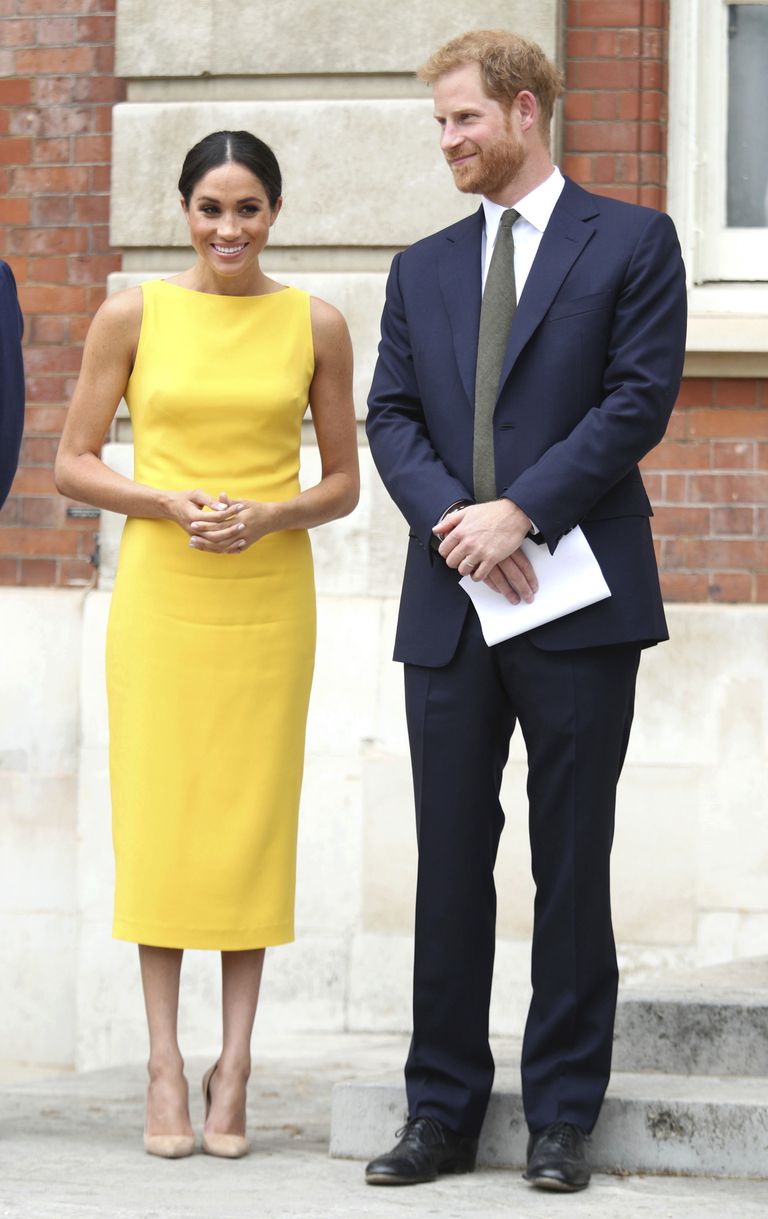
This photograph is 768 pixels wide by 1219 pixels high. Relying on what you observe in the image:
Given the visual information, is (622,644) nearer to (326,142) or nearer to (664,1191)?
(664,1191)

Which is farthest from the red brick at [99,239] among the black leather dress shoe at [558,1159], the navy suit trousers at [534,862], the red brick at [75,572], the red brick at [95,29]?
the black leather dress shoe at [558,1159]

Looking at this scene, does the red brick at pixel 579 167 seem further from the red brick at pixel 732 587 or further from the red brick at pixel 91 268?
the red brick at pixel 91 268

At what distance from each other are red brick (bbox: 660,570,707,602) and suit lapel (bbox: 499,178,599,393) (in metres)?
2.15

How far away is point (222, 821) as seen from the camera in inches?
140

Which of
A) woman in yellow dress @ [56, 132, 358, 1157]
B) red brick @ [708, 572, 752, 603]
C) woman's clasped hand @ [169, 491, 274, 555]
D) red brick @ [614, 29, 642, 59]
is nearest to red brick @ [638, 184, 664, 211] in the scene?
red brick @ [614, 29, 642, 59]

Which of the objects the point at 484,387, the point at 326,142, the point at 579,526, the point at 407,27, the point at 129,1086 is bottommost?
the point at 129,1086

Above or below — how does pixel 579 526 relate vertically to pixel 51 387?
below

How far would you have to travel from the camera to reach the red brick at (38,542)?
5.70 m

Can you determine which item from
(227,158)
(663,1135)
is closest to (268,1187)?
(663,1135)

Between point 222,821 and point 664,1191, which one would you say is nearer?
point 664,1191

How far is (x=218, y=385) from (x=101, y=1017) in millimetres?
2595

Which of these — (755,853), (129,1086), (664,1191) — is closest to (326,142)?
(755,853)

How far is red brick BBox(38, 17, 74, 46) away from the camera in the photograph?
5691 mm

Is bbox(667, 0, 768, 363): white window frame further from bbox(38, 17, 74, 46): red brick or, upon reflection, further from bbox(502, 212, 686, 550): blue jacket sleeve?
bbox(502, 212, 686, 550): blue jacket sleeve
